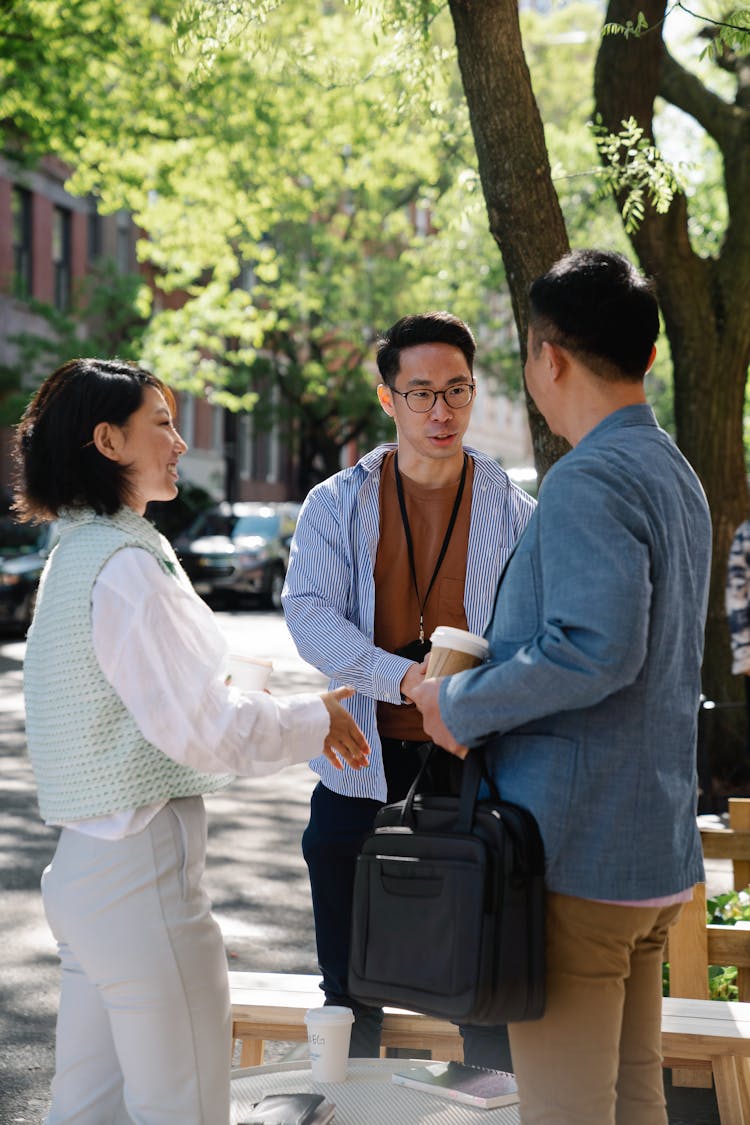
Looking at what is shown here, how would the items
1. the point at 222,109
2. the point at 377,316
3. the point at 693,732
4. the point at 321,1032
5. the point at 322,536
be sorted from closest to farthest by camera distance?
the point at 693,732
the point at 321,1032
the point at 322,536
the point at 222,109
the point at 377,316

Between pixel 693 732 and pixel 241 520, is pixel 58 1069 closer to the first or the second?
pixel 693 732

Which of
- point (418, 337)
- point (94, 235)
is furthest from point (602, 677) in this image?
point (94, 235)

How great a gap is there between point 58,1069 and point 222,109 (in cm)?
1903

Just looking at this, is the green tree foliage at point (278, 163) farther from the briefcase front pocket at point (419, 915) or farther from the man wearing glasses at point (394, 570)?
the briefcase front pocket at point (419, 915)

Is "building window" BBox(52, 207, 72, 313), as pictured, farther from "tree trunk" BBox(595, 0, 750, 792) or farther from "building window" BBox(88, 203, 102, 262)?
"tree trunk" BBox(595, 0, 750, 792)

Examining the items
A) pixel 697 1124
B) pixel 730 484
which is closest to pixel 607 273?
pixel 697 1124

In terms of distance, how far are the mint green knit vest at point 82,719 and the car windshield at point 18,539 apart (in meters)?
18.3

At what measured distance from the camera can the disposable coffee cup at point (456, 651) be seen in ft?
9.29

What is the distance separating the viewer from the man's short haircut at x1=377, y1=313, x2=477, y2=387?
13.4 ft

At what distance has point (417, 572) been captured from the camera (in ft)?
13.3

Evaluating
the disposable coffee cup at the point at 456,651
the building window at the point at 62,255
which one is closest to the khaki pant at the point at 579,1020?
the disposable coffee cup at the point at 456,651

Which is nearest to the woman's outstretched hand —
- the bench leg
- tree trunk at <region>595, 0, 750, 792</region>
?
the bench leg

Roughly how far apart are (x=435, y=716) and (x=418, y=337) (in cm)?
161

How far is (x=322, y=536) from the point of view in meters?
4.09
